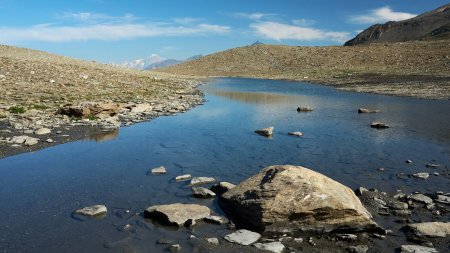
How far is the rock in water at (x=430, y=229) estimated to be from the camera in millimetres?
9562

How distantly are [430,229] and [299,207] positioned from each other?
3.10 meters

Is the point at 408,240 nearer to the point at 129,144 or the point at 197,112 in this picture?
the point at 129,144

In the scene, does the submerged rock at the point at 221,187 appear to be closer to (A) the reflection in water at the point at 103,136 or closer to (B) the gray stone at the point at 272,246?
(B) the gray stone at the point at 272,246

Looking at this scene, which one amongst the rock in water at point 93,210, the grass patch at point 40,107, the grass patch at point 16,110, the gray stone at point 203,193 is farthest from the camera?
the grass patch at point 40,107

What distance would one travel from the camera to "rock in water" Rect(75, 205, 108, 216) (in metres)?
10.7

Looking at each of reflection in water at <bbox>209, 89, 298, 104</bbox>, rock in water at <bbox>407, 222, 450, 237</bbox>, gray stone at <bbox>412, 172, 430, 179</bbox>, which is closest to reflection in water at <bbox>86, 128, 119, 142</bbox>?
gray stone at <bbox>412, 172, 430, 179</bbox>

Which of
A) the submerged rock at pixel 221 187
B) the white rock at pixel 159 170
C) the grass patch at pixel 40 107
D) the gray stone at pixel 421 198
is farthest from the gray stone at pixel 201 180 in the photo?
the grass patch at pixel 40 107

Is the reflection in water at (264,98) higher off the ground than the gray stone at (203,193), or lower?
higher

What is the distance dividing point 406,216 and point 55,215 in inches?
362

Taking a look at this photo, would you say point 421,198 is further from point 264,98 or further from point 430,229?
point 264,98

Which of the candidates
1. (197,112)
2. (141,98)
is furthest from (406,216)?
(141,98)

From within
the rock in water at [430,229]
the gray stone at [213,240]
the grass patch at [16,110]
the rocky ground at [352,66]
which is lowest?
the gray stone at [213,240]

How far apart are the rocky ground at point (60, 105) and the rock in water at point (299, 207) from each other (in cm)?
1121

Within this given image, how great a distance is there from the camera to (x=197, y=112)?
107 ft
